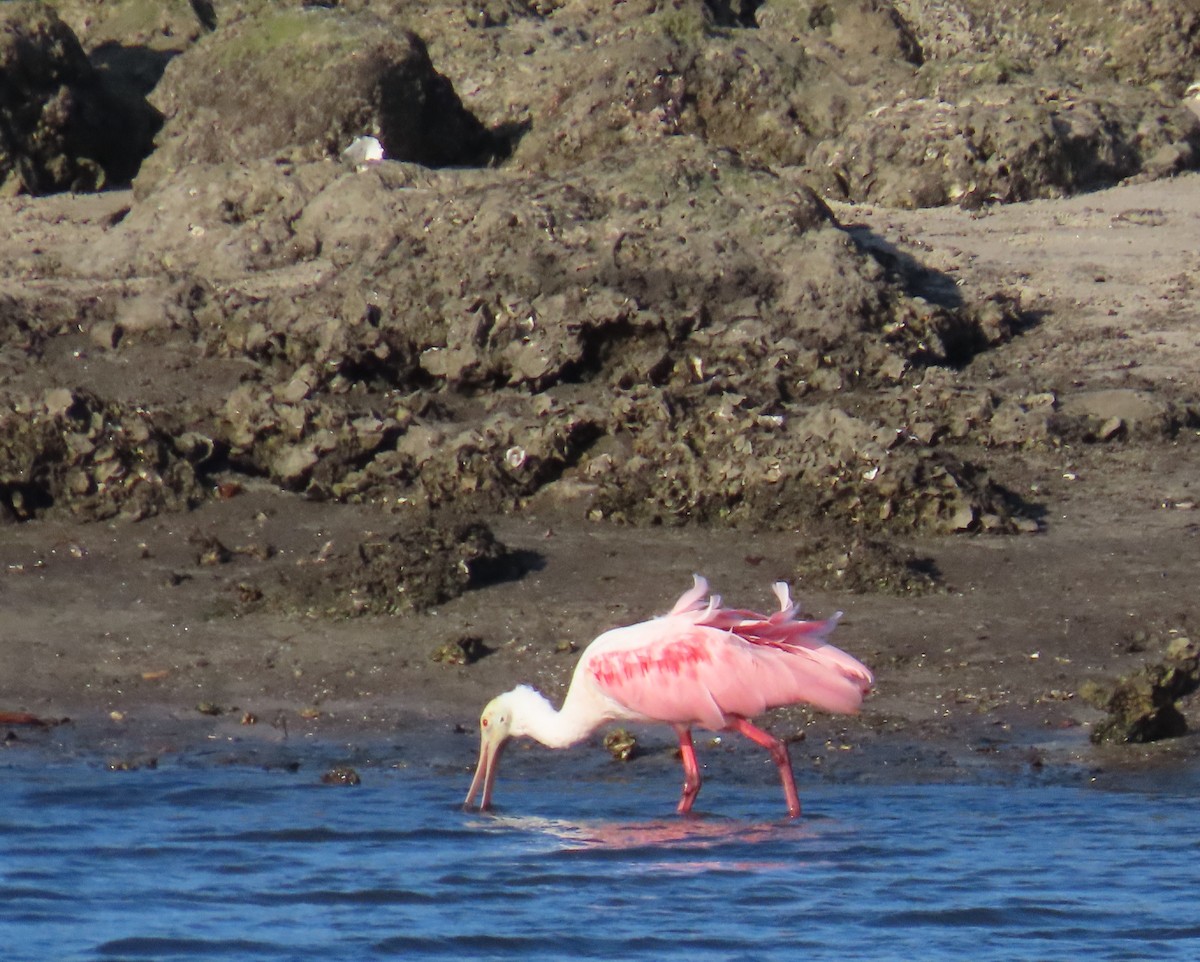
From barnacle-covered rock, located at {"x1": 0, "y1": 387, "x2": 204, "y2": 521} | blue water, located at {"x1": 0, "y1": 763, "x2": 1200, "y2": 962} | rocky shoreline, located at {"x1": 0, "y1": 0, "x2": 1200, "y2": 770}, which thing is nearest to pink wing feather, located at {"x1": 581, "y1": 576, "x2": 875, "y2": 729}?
blue water, located at {"x1": 0, "y1": 763, "x2": 1200, "y2": 962}

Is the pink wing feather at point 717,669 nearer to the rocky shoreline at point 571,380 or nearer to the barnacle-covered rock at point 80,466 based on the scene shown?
the rocky shoreline at point 571,380

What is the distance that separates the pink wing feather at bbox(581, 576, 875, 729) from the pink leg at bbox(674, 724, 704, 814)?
0.06m

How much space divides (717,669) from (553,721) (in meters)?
0.56

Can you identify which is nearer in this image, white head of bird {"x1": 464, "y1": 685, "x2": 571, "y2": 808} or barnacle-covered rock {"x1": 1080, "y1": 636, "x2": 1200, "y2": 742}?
white head of bird {"x1": 464, "y1": 685, "x2": 571, "y2": 808}

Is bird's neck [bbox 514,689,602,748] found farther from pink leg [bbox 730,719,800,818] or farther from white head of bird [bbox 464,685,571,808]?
pink leg [bbox 730,719,800,818]

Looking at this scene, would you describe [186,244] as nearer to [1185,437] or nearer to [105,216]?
[105,216]

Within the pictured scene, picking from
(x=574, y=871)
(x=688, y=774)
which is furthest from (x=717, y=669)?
(x=574, y=871)

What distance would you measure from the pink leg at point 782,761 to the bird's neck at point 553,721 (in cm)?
51

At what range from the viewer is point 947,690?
7504 millimetres

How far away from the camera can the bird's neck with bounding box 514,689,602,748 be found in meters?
6.70

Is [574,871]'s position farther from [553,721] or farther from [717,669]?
[717,669]

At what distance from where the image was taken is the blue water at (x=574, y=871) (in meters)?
5.60

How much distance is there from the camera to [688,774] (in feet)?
22.3

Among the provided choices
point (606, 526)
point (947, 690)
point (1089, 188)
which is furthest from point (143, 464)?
point (1089, 188)
